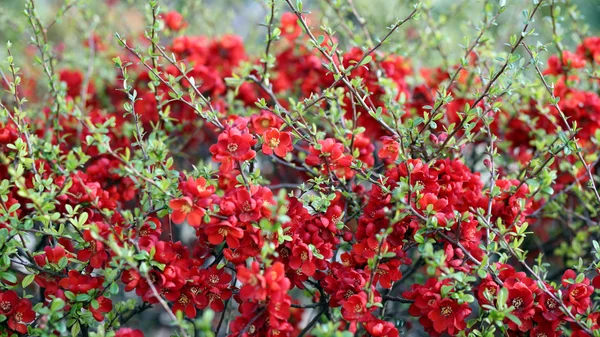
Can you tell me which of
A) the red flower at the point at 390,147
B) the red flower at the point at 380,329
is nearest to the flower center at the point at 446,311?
the red flower at the point at 380,329

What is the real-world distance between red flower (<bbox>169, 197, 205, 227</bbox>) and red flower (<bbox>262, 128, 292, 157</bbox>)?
24cm

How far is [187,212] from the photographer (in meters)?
1.22

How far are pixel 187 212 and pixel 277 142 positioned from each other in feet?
0.97

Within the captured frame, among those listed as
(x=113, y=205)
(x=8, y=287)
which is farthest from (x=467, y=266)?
(x=8, y=287)

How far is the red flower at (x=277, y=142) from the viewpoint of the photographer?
54.3 inches

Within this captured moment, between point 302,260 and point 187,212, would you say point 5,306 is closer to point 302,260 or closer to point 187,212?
point 187,212

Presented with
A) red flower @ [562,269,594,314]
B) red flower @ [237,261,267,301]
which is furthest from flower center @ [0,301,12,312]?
red flower @ [562,269,594,314]

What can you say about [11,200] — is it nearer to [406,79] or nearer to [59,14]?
[59,14]

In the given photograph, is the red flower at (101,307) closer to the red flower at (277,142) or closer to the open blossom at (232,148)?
the open blossom at (232,148)

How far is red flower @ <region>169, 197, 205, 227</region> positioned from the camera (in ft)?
3.94

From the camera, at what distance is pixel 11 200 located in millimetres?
1444

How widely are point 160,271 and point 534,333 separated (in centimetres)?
87

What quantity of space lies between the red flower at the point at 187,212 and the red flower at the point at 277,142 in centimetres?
24

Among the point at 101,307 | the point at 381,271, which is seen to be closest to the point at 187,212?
the point at 101,307
